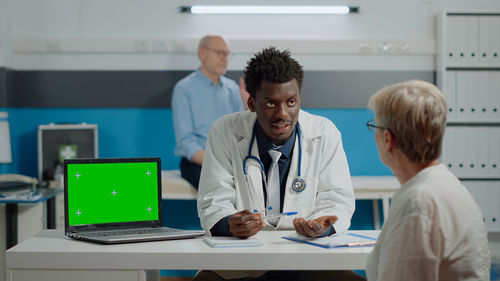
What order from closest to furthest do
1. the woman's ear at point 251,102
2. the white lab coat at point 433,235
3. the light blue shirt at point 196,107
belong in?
1. the white lab coat at point 433,235
2. the woman's ear at point 251,102
3. the light blue shirt at point 196,107

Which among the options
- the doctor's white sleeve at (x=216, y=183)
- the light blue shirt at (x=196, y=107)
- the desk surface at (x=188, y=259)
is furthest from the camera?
the light blue shirt at (x=196, y=107)

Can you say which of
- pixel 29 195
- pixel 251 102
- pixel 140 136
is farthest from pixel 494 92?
pixel 29 195

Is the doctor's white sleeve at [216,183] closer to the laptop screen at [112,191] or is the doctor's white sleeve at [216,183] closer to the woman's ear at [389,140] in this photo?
the laptop screen at [112,191]

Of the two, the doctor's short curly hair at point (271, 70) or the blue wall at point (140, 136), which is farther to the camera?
the blue wall at point (140, 136)

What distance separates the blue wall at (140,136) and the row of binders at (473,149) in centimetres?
51

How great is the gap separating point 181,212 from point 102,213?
2.44 metres

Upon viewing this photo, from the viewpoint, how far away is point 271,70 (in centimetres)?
198

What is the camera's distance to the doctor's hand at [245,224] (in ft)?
5.49

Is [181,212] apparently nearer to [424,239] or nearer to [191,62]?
[191,62]

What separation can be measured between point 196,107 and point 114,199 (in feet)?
6.92

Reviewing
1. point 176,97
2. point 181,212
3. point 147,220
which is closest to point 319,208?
point 147,220

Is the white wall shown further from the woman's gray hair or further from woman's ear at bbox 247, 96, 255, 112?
the woman's gray hair

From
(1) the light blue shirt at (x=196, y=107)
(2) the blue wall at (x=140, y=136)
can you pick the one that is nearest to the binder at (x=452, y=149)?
(2) the blue wall at (x=140, y=136)

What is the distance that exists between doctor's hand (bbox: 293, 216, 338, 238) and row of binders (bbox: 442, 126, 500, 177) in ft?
8.63
